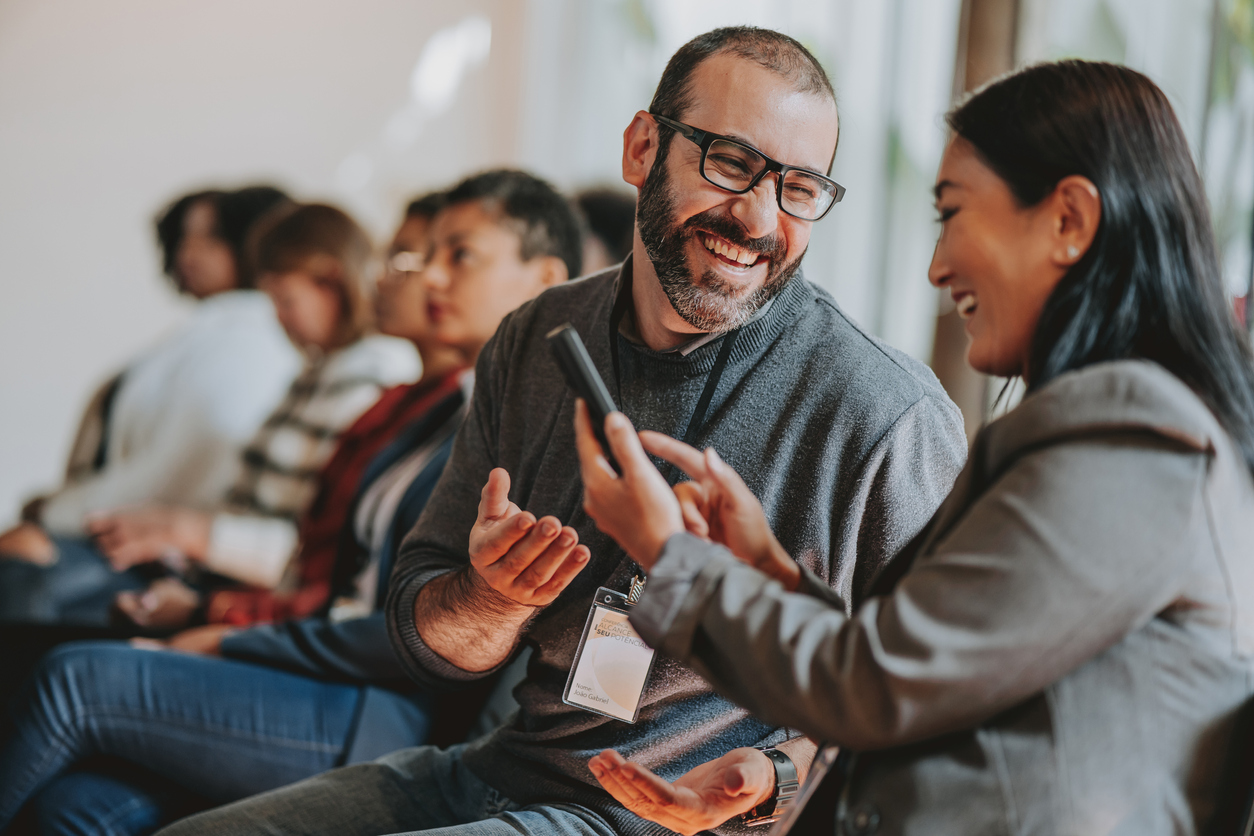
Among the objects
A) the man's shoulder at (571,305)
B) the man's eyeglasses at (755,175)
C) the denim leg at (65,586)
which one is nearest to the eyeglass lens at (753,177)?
the man's eyeglasses at (755,175)

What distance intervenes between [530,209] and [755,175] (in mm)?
829

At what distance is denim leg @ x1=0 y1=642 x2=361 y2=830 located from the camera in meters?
1.56

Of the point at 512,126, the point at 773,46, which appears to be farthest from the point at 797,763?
the point at 512,126

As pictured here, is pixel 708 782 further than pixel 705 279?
No

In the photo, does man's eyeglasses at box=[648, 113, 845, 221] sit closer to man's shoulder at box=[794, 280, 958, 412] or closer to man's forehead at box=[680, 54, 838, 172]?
man's forehead at box=[680, 54, 838, 172]

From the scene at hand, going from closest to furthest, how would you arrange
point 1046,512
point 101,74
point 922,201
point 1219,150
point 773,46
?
point 1046,512 < point 773,46 < point 1219,150 < point 922,201 < point 101,74

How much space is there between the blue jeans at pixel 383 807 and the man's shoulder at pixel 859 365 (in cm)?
59

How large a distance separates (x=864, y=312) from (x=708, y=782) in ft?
5.74

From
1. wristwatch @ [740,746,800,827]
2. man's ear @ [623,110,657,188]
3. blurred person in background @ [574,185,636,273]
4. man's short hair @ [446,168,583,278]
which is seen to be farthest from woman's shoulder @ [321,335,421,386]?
wristwatch @ [740,746,800,827]

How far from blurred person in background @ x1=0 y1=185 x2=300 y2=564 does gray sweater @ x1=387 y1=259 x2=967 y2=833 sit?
5.50 feet

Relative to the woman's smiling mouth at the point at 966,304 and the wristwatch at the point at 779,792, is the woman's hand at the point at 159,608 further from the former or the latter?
the woman's smiling mouth at the point at 966,304

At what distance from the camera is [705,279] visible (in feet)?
4.11

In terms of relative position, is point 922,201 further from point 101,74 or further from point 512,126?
point 101,74

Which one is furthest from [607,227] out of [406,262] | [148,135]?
[148,135]
